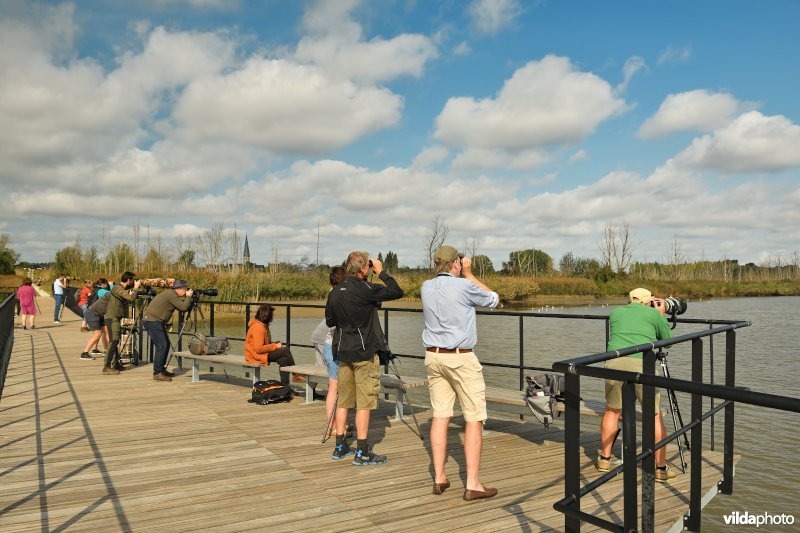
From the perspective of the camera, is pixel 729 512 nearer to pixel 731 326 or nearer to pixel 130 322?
pixel 731 326

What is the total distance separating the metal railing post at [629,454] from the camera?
246 cm

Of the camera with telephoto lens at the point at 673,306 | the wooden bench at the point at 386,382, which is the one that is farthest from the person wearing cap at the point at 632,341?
the wooden bench at the point at 386,382

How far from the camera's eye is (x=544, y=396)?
195 inches

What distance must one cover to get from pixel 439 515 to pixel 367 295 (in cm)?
172

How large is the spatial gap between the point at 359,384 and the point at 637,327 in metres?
2.11

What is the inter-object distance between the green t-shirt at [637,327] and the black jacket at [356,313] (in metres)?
1.62

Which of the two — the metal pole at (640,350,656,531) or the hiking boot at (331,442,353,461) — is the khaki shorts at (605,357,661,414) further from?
the hiking boot at (331,442,353,461)

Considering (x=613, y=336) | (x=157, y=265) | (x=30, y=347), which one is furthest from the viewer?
(x=157, y=265)

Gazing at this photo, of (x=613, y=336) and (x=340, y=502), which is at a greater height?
(x=613, y=336)

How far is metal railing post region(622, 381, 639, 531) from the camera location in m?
2.46

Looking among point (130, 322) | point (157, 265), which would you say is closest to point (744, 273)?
point (157, 265)

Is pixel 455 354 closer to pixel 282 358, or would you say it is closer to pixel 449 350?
pixel 449 350

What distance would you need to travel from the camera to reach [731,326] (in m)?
4.53

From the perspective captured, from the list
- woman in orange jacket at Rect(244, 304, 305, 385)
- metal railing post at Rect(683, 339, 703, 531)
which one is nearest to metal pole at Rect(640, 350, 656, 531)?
metal railing post at Rect(683, 339, 703, 531)
